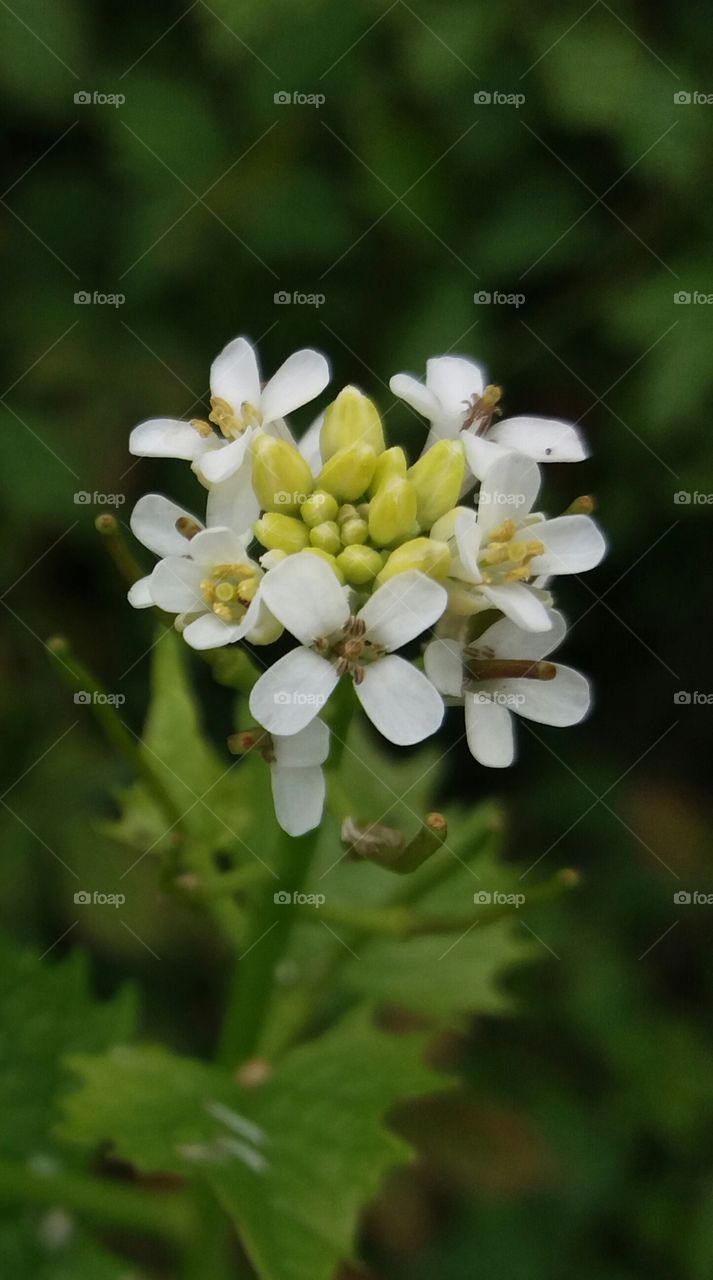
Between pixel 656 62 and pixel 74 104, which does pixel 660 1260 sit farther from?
pixel 74 104

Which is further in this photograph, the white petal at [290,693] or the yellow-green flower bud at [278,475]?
the yellow-green flower bud at [278,475]

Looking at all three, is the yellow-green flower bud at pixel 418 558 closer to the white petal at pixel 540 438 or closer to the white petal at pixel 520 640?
the white petal at pixel 520 640

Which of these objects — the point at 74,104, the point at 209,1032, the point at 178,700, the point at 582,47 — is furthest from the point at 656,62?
the point at 209,1032

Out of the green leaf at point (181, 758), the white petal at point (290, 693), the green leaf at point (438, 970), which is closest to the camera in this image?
the white petal at point (290, 693)
